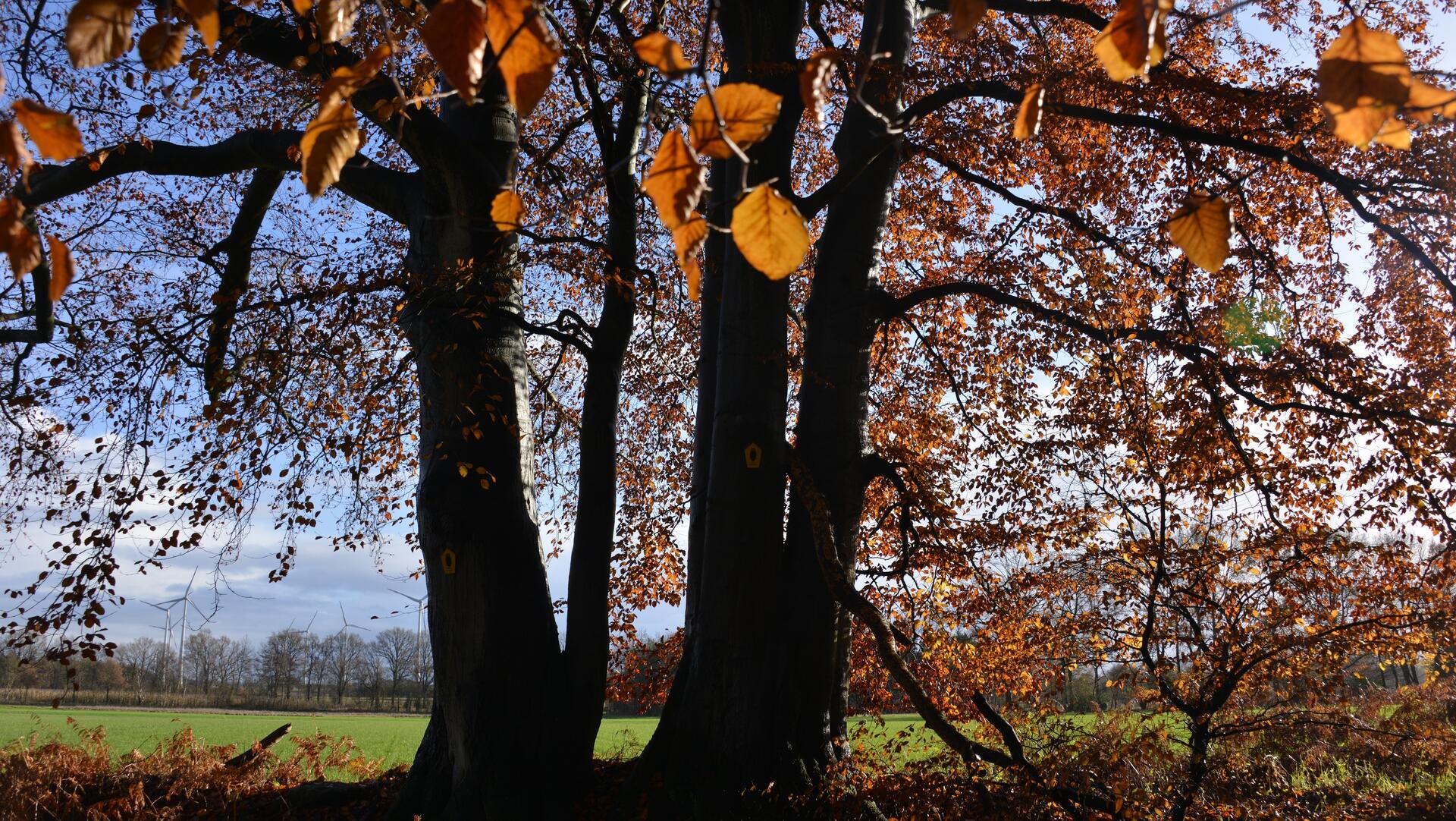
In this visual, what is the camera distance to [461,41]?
132 cm

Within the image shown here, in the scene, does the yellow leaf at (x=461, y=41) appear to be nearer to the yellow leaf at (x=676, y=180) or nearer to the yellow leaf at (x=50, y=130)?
the yellow leaf at (x=676, y=180)

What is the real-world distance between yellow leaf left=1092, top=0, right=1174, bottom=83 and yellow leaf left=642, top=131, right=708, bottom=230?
703mm

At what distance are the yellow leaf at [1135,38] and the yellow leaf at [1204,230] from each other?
34 centimetres

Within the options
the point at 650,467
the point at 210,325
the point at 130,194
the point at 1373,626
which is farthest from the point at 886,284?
the point at 130,194

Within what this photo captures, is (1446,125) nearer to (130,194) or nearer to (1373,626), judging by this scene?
(1373,626)

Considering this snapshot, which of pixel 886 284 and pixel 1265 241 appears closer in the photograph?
Answer: pixel 1265 241

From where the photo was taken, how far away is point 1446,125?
655 centimetres

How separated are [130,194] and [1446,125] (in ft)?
41.4

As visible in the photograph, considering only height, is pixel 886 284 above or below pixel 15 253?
above

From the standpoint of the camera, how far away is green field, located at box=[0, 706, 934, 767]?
51.5ft

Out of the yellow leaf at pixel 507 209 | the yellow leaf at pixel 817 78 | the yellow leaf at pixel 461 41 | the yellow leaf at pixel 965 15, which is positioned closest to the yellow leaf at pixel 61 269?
the yellow leaf at pixel 461 41

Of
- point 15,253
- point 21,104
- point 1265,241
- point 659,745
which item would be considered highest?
point 1265,241

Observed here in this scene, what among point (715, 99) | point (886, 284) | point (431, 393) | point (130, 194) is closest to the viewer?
point (715, 99)

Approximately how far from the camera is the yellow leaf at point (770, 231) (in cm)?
146
